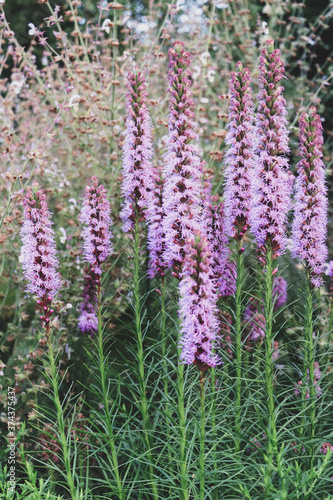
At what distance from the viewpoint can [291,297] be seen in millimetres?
6035

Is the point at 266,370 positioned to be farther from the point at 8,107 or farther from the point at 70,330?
Answer: the point at 8,107

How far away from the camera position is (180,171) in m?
2.83

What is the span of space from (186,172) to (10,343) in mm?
3303

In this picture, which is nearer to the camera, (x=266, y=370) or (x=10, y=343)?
(x=266, y=370)

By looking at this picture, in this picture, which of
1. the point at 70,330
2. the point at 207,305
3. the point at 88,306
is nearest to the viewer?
the point at 207,305

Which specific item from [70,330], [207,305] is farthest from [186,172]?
[70,330]

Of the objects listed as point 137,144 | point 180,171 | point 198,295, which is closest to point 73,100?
point 137,144

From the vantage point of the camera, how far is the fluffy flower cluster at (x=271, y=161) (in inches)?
117

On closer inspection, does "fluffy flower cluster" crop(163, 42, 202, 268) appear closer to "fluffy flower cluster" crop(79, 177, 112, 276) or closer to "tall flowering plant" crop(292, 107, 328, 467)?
"fluffy flower cluster" crop(79, 177, 112, 276)

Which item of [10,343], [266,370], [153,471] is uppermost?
[266,370]

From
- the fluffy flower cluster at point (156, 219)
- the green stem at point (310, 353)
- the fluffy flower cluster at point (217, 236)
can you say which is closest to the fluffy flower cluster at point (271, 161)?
the fluffy flower cluster at point (217, 236)

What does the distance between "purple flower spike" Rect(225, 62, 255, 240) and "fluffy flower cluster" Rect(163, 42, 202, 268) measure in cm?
35

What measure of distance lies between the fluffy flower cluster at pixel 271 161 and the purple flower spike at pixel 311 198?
0.21 metres

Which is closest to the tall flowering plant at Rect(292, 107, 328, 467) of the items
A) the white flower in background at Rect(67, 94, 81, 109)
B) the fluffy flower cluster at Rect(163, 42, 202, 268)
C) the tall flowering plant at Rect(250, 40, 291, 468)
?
the tall flowering plant at Rect(250, 40, 291, 468)
